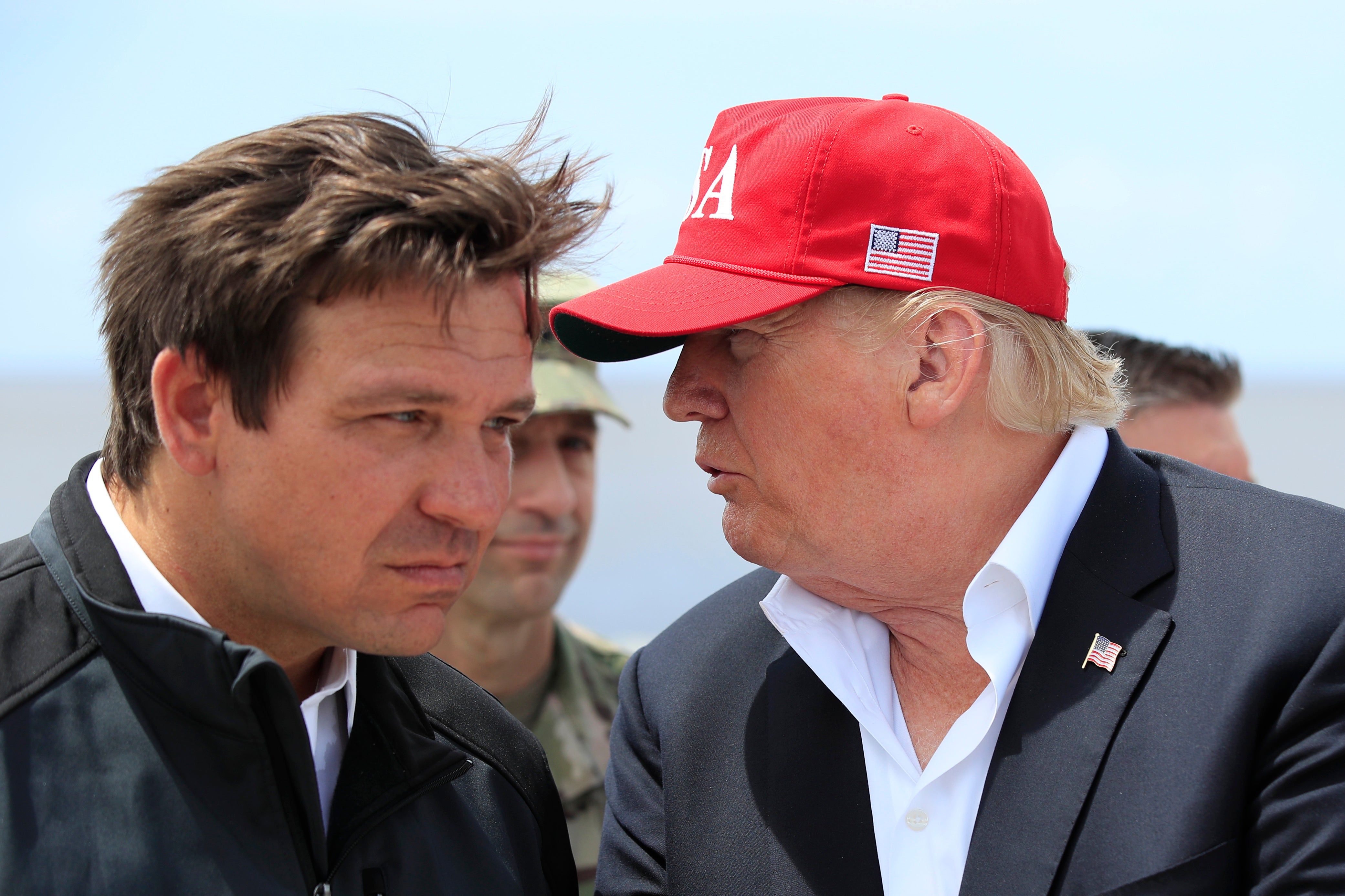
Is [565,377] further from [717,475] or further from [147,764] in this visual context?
[147,764]

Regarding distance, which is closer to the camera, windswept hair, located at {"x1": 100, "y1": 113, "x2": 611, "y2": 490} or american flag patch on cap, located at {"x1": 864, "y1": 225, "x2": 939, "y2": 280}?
windswept hair, located at {"x1": 100, "y1": 113, "x2": 611, "y2": 490}

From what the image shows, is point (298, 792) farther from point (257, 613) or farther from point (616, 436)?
point (616, 436)

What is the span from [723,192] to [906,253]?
0.41 metres

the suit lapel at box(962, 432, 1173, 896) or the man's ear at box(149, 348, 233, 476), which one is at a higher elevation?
the man's ear at box(149, 348, 233, 476)

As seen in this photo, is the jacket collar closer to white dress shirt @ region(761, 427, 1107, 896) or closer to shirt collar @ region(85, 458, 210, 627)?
shirt collar @ region(85, 458, 210, 627)

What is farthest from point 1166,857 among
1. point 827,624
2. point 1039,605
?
point 827,624

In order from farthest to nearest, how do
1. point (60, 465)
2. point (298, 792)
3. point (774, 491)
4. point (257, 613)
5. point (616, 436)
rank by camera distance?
point (616, 436), point (60, 465), point (774, 491), point (257, 613), point (298, 792)

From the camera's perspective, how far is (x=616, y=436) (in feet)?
152

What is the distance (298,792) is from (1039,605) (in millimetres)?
1328

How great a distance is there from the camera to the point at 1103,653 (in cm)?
201

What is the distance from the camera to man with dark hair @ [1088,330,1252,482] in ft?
15.2

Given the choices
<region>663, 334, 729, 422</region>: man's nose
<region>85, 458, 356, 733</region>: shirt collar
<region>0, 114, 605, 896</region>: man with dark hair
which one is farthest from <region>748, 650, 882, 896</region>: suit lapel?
<region>85, 458, 356, 733</region>: shirt collar

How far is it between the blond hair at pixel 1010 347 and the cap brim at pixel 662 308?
0.10 meters

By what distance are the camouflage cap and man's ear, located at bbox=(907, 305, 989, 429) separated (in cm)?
204
